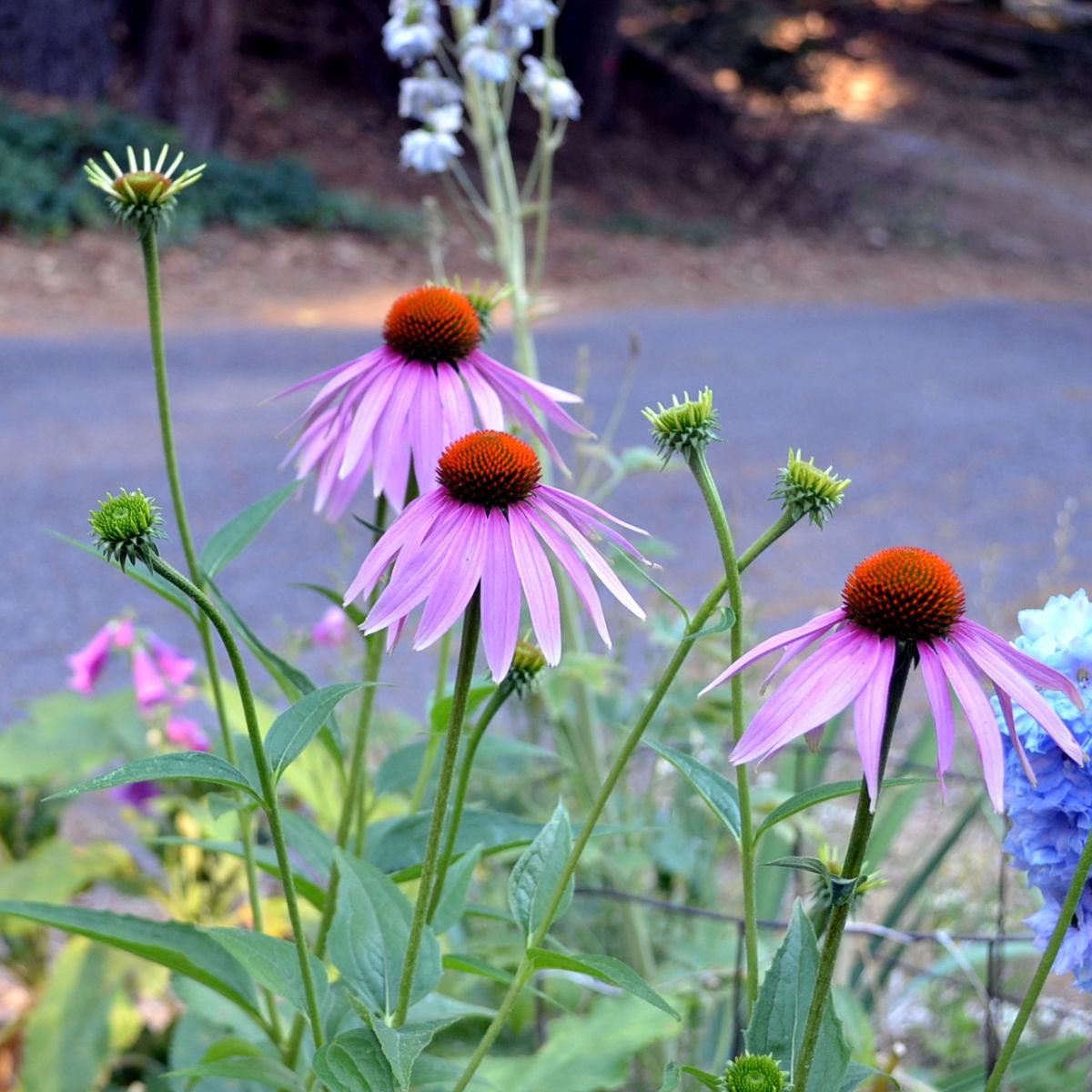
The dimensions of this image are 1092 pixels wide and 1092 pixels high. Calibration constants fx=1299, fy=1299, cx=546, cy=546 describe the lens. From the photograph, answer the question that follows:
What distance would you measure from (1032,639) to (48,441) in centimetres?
459

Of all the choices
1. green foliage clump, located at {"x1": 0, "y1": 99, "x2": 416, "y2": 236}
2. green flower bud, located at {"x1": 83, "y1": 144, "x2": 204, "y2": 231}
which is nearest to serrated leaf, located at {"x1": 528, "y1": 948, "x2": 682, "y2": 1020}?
green flower bud, located at {"x1": 83, "y1": 144, "x2": 204, "y2": 231}

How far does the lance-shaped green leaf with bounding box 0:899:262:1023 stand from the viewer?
92cm

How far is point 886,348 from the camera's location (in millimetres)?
7406

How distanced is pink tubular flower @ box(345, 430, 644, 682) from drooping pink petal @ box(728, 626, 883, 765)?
4.0 inches

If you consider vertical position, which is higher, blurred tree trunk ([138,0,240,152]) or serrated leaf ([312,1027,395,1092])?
blurred tree trunk ([138,0,240,152])

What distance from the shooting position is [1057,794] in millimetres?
787

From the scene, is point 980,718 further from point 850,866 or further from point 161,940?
point 161,940

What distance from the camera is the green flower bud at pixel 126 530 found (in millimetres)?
682

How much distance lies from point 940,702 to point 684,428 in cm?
23

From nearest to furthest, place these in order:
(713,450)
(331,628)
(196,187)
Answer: (331,628), (713,450), (196,187)

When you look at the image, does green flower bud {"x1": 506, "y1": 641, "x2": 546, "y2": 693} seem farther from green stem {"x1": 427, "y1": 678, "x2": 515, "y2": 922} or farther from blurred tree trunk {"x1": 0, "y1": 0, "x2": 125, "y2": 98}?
blurred tree trunk {"x1": 0, "y1": 0, "x2": 125, "y2": 98}

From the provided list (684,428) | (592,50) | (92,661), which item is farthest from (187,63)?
(684,428)

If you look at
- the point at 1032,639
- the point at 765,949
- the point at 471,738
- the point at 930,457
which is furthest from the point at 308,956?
the point at 930,457

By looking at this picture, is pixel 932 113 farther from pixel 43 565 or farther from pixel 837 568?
pixel 43 565
